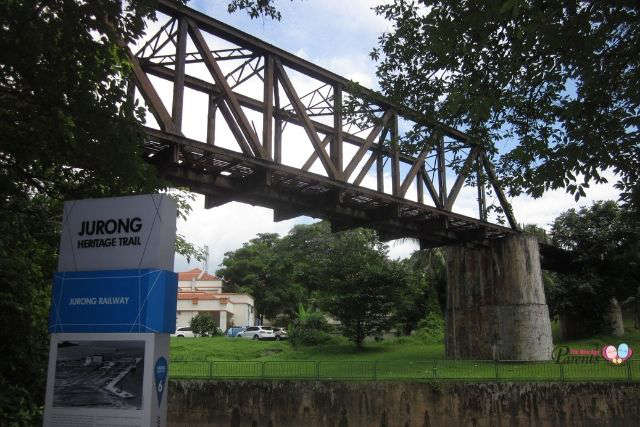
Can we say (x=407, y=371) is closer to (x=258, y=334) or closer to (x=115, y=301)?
(x=115, y=301)

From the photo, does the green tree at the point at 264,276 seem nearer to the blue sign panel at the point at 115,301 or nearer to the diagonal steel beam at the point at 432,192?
the diagonal steel beam at the point at 432,192

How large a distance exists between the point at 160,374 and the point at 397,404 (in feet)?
48.2

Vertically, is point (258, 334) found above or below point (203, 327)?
below

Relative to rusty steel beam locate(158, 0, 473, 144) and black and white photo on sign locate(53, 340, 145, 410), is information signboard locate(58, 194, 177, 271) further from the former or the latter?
rusty steel beam locate(158, 0, 473, 144)

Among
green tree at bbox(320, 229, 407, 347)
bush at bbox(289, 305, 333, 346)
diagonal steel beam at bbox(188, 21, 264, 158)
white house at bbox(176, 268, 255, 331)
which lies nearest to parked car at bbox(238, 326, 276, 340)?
bush at bbox(289, 305, 333, 346)

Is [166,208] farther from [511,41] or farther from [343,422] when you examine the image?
[343,422]

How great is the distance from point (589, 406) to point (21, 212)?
1674cm

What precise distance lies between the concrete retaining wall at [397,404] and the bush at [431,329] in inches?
721

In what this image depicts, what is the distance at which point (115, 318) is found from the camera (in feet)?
20.4

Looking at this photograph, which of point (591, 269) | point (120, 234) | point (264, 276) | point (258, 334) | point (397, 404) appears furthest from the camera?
point (264, 276)

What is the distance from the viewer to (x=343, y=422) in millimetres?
19656

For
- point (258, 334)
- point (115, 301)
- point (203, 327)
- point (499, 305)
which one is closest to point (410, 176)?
point (499, 305)

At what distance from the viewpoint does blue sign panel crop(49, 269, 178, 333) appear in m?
6.12

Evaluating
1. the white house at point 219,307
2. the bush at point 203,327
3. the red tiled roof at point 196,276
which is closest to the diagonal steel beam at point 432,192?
the bush at point 203,327
